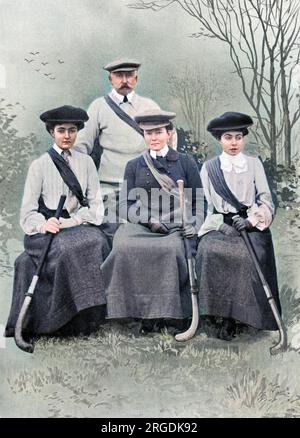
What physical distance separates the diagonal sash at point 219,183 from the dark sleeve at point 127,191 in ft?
2.41

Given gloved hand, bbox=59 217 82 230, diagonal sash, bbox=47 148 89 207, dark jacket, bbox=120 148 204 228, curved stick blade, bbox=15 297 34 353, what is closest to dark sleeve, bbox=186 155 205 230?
dark jacket, bbox=120 148 204 228

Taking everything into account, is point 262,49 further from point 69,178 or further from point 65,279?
point 65,279

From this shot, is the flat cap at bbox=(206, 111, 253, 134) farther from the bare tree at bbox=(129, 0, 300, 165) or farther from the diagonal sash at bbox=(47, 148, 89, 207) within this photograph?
the diagonal sash at bbox=(47, 148, 89, 207)

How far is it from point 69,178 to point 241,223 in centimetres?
170

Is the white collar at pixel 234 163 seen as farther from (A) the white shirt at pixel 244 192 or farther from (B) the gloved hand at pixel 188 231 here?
(B) the gloved hand at pixel 188 231

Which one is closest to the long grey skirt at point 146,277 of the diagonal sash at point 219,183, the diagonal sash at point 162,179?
the diagonal sash at point 162,179

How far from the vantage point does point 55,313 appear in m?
9.10

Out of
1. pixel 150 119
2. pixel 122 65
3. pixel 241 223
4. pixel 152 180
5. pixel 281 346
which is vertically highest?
pixel 122 65

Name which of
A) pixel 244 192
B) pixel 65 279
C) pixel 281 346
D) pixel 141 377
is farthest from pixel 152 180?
pixel 281 346

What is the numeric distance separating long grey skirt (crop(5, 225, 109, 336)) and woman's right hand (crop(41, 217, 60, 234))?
0.05m

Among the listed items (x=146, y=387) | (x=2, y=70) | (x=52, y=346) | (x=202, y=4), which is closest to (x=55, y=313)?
(x=52, y=346)

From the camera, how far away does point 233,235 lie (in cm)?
924

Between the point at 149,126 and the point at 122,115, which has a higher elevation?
the point at 122,115

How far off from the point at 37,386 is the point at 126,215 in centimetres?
185
